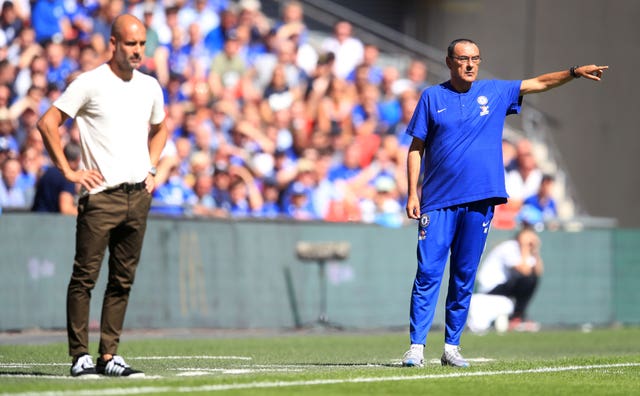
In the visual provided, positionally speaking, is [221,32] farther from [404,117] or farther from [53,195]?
[53,195]

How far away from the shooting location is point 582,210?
2581 cm

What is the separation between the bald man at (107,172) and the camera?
878cm

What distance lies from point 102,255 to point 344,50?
45.2 ft

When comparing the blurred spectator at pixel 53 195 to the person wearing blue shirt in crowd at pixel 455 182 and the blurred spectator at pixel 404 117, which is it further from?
the blurred spectator at pixel 404 117

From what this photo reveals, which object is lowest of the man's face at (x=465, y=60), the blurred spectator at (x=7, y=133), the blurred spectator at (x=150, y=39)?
the blurred spectator at (x=7, y=133)

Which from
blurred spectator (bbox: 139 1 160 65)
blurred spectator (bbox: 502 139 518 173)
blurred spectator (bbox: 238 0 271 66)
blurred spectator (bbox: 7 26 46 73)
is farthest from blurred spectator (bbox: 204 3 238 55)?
blurred spectator (bbox: 502 139 518 173)

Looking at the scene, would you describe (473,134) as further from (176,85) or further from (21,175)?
(176,85)

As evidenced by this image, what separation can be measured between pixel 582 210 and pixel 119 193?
1804cm

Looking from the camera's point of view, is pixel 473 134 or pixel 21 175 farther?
pixel 21 175

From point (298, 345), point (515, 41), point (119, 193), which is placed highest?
point (515, 41)

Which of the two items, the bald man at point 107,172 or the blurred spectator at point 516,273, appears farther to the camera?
the blurred spectator at point 516,273

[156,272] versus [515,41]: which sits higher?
[515,41]

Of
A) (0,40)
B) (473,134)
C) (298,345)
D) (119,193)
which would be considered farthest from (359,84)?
(119,193)

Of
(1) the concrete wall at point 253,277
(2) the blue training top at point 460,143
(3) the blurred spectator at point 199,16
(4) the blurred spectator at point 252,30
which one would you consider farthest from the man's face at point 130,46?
(4) the blurred spectator at point 252,30
